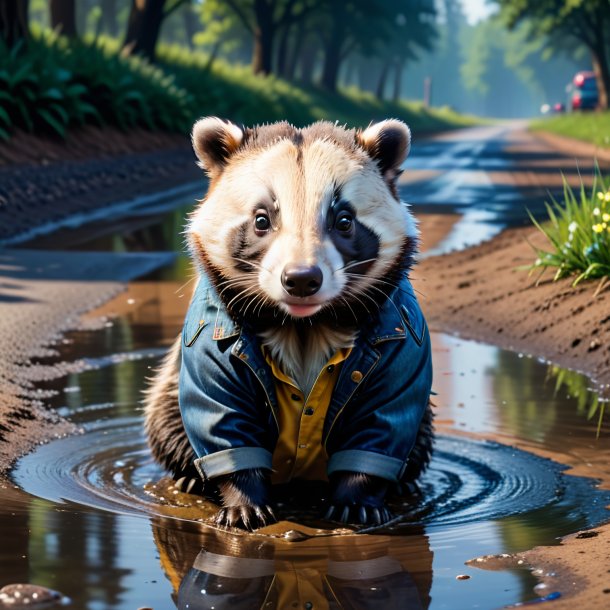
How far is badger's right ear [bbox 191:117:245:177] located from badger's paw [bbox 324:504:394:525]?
1.42 metres

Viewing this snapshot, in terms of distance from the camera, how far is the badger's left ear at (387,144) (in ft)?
16.2

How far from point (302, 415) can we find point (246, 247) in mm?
692

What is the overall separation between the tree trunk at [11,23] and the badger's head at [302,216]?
60.3 feet

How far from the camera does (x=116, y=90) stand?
24.1m

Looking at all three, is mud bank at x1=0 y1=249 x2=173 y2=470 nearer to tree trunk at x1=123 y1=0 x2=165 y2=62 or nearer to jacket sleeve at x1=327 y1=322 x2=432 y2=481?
jacket sleeve at x1=327 y1=322 x2=432 y2=481

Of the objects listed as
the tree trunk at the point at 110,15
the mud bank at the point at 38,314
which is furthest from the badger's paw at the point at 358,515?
the tree trunk at the point at 110,15

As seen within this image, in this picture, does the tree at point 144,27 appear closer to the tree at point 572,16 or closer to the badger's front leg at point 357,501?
the tree at point 572,16

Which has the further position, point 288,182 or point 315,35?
point 315,35

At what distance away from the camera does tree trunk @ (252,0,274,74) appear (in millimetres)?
45781

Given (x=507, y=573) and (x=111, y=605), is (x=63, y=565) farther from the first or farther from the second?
(x=507, y=573)

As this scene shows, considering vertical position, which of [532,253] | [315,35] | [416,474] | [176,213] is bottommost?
[416,474]

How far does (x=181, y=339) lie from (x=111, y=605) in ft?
5.55

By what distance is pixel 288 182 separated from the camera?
4656 millimetres

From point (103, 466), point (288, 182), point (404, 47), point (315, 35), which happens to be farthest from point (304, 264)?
point (404, 47)
